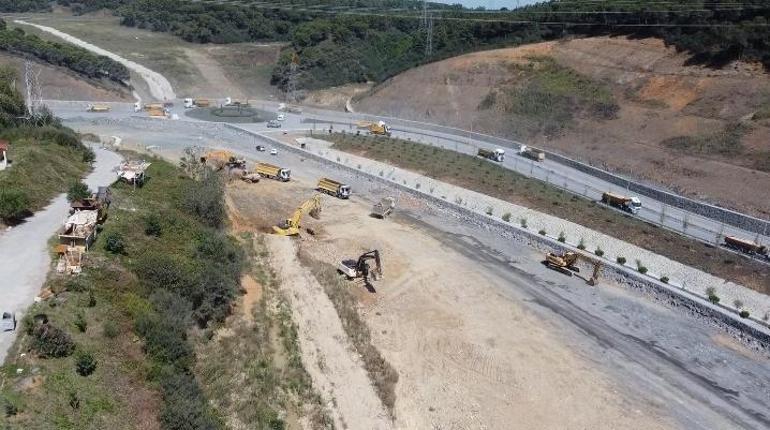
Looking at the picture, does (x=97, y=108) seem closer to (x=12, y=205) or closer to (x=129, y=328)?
(x=12, y=205)

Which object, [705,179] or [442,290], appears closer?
[442,290]

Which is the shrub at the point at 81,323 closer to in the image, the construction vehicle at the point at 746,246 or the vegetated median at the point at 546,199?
the vegetated median at the point at 546,199

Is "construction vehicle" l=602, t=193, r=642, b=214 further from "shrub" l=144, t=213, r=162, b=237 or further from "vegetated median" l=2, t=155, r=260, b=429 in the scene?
"shrub" l=144, t=213, r=162, b=237

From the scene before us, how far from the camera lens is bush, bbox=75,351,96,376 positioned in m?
18.2

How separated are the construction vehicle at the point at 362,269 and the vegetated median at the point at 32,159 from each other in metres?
14.7

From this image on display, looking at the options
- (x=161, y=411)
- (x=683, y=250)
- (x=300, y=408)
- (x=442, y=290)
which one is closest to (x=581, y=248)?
(x=683, y=250)

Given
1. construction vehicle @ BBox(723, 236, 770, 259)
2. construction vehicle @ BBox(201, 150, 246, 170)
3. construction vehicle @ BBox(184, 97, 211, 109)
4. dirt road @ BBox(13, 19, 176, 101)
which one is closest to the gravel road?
construction vehicle @ BBox(201, 150, 246, 170)

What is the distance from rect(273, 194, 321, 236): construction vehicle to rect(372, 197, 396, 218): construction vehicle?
406 centimetres

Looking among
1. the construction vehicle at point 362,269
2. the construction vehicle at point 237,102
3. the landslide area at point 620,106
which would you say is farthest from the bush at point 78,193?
the construction vehicle at point 237,102

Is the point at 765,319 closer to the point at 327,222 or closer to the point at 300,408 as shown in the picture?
the point at 300,408

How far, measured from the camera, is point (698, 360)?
96.6 feet

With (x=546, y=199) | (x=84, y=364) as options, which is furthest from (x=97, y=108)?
(x=84, y=364)

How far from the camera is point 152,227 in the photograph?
2850cm

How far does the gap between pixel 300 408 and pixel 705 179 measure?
40.7 metres
